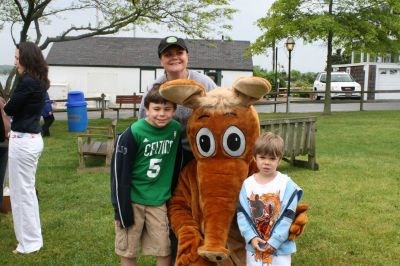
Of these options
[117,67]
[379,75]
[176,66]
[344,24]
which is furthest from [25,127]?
[379,75]

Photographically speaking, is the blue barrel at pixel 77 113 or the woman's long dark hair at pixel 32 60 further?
the blue barrel at pixel 77 113

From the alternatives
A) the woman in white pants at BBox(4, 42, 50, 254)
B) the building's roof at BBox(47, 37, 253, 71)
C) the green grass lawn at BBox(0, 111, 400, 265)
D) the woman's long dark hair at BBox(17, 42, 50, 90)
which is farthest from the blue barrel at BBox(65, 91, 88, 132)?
the building's roof at BBox(47, 37, 253, 71)

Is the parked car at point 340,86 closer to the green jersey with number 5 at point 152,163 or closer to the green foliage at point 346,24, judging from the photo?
the green foliage at point 346,24

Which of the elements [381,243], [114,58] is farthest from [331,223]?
[114,58]

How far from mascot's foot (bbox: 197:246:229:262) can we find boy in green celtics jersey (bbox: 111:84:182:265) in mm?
473

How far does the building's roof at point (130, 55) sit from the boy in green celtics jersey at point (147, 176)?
30230 mm

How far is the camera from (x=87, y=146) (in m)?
9.51

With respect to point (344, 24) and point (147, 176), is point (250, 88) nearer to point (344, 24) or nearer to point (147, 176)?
point (147, 176)

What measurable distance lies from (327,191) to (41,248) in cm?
408

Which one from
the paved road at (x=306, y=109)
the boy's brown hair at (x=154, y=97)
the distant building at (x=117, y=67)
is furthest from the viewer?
the distant building at (x=117, y=67)

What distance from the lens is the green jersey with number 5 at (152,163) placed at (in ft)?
9.95

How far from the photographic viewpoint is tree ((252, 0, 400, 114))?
726 inches

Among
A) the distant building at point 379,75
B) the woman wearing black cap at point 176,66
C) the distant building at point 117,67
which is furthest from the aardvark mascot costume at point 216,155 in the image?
the distant building at point 379,75

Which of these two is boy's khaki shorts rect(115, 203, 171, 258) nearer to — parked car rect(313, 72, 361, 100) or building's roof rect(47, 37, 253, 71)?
parked car rect(313, 72, 361, 100)
